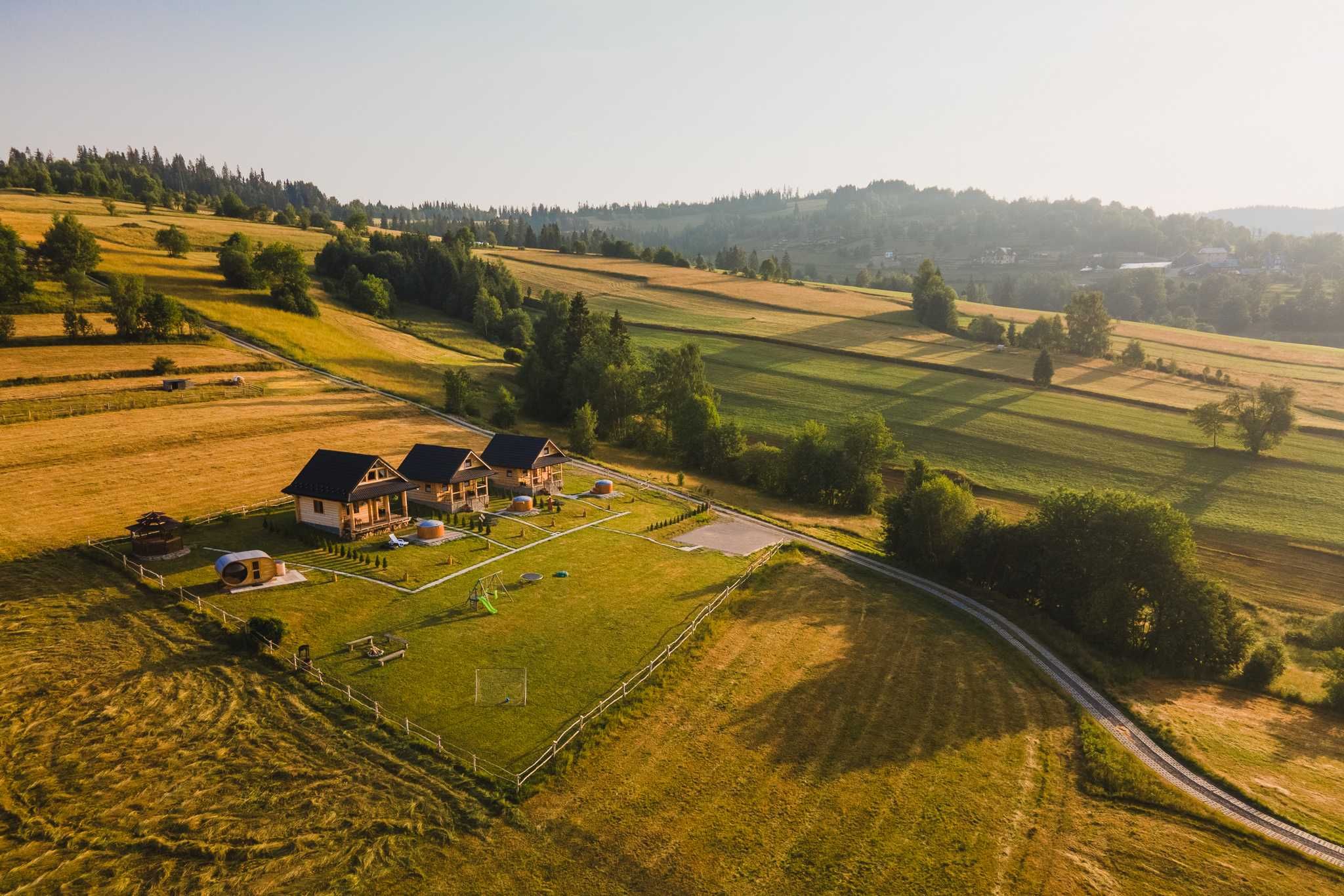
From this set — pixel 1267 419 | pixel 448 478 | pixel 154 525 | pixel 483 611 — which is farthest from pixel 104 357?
A: pixel 1267 419

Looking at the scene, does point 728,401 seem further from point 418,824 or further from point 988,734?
point 418,824

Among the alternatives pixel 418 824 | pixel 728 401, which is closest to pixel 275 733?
pixel 418 824

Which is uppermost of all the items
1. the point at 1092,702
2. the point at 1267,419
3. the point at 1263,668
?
the point at 1267,419

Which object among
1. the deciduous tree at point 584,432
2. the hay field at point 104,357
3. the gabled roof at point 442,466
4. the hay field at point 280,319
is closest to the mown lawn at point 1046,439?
the deciduous tree at point 584,432

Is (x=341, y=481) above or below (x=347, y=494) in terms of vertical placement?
above

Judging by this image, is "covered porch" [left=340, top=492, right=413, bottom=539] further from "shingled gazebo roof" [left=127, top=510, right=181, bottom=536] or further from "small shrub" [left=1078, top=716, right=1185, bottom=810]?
"small shrub" [left=1078, top=716, right=1185, bottom=810]

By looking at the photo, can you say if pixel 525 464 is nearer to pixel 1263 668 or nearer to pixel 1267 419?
pixel 1263 668

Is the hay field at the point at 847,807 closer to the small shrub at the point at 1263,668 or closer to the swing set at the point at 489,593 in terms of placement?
the swing set at the point at 489,593

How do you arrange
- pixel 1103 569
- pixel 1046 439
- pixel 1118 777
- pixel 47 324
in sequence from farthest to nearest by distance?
pixel 1046 439
pixel 47 324
pixel 1103 569
pixel 1118 777

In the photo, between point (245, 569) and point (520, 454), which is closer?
point (245, 569)
